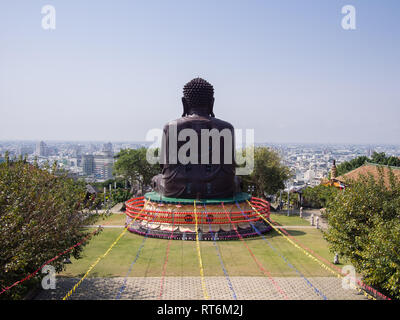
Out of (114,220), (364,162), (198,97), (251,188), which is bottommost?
(114,220)

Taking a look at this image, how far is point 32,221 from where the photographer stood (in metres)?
10.7

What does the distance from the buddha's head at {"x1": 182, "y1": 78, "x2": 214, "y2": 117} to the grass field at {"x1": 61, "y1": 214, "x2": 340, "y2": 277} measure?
11.0 m

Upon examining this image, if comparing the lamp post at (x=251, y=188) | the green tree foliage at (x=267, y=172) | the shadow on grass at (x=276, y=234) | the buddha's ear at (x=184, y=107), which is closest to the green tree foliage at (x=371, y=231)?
the shadow on grass at (x=276, y=234)

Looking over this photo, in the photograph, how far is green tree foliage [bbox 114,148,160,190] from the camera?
40219mm

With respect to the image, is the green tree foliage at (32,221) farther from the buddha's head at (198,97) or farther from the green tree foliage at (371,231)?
the buddha's head at (198,97)

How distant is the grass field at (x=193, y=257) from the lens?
16.7 meters

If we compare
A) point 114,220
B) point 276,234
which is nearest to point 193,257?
point 276,234

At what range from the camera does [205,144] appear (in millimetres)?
26797

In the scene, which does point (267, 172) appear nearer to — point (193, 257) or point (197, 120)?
point (197, 120)

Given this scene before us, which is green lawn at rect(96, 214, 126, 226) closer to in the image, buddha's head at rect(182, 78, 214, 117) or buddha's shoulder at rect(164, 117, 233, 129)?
buddha's shoulder at rect(164, 117, 233, 129)

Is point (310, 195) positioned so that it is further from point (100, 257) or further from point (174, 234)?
point (100, 257)

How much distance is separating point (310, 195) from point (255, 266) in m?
21.6

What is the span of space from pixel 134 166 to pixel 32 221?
30.1m
